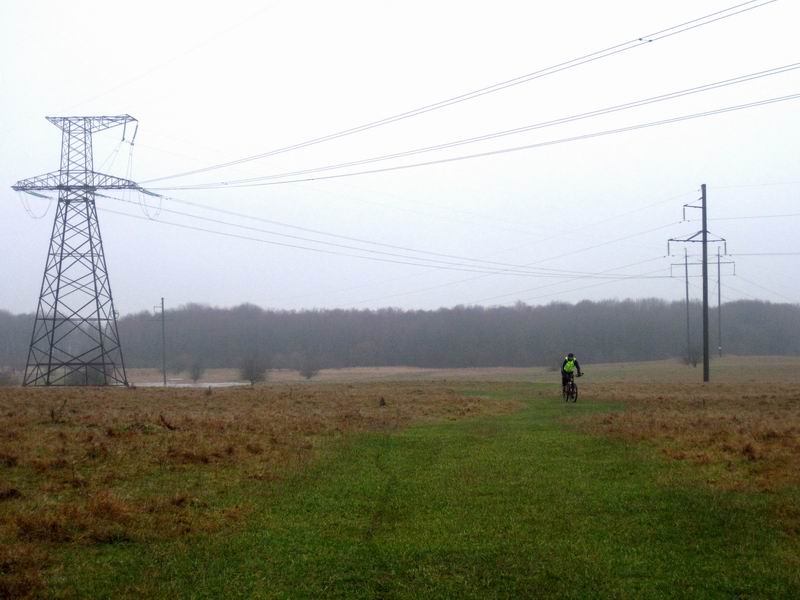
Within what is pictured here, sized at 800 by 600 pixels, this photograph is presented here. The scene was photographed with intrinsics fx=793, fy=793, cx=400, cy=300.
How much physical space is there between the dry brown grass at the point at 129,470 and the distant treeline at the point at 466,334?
3157 inches

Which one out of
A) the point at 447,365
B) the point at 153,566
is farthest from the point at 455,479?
the point at 447,365

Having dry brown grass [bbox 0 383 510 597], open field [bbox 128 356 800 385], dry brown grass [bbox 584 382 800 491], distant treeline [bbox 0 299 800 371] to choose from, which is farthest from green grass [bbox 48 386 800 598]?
distant treeline [bbox 0 299 800 371]

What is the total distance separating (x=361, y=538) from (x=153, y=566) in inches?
90.4

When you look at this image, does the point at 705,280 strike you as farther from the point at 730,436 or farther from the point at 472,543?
the point at 472,543

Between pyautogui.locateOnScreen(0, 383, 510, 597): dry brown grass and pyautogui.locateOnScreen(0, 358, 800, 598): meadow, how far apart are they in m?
0.04

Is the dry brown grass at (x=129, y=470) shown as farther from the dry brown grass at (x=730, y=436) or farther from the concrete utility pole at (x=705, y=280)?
the concrete utility pole at (x=705, y=280)

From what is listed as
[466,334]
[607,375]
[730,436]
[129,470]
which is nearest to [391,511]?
[129,470]

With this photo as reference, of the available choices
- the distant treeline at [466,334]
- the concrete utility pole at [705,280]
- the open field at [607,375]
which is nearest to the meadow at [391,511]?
the concrete utility pole at [705,280]

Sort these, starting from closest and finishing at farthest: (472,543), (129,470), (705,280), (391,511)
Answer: (472,543), (391,511), (129,470), (705,280)

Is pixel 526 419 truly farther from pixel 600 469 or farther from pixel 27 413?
pixel 27 413

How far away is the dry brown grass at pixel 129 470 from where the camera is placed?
26.9 feet

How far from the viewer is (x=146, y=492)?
10523mm

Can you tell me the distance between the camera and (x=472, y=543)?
27.5 feet

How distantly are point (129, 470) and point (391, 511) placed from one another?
4.39 m
